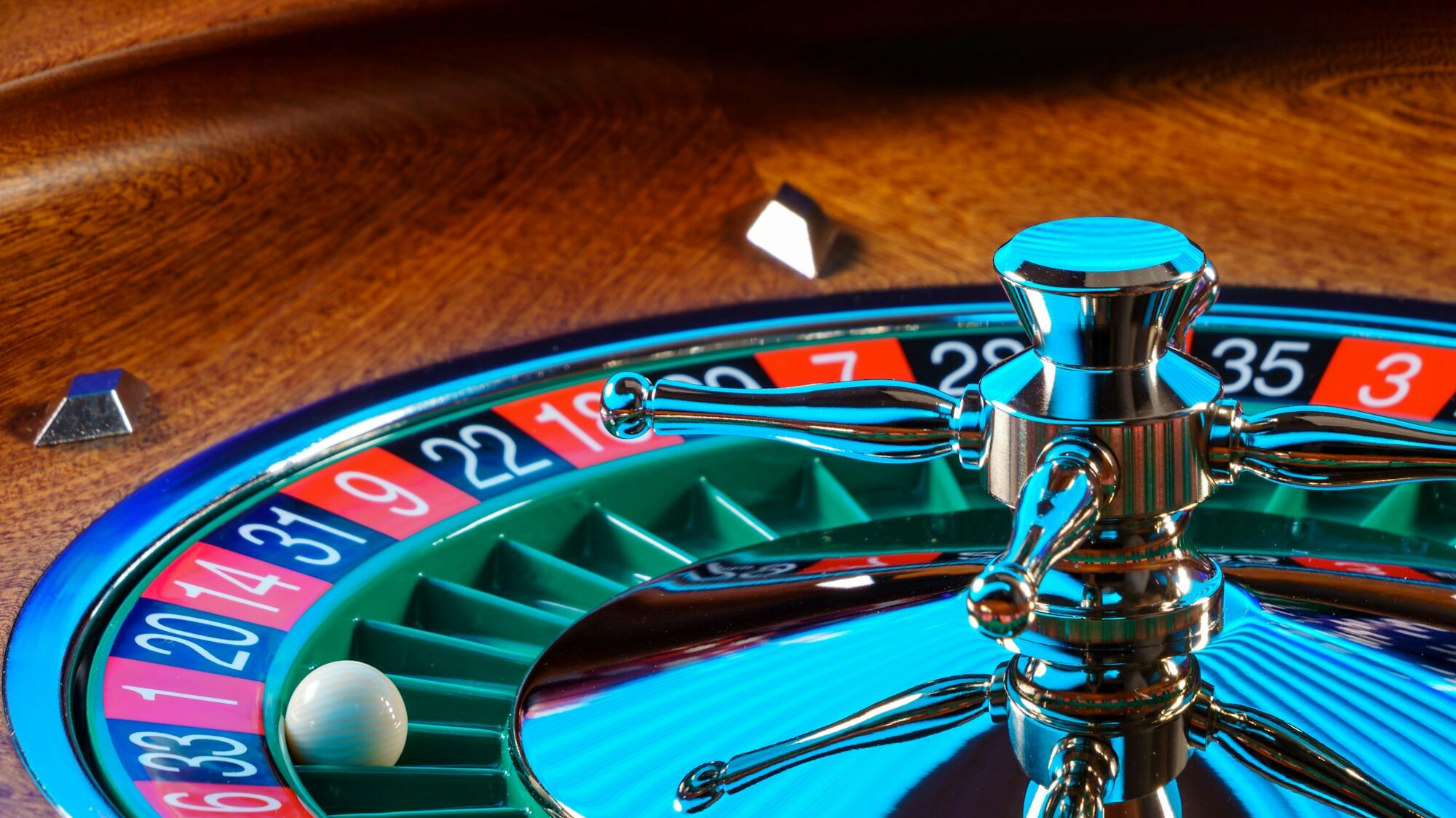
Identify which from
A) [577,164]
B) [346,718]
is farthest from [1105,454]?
[577,164]

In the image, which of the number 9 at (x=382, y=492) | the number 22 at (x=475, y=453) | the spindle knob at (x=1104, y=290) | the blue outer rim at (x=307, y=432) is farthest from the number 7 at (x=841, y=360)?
the spindle knob at (x=1104, y=290)

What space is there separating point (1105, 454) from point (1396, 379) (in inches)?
41.0

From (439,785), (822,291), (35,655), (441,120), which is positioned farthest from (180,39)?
(439,785)

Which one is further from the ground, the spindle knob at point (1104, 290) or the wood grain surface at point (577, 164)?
the wood grain surface at point (577, 164)

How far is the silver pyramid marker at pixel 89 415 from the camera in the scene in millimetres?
1626

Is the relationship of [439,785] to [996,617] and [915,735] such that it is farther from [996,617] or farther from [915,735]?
[996,617]

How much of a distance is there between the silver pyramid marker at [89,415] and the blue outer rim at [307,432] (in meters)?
0.10

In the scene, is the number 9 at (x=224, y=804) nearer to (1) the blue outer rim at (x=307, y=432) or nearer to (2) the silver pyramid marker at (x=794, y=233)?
(1) the blue outer rim at (x=307, y=432)

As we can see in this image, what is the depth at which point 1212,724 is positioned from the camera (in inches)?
42.4

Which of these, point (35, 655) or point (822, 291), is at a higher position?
point (822, 291)

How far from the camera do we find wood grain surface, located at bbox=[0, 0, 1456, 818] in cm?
185

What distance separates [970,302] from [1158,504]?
1.00 meters

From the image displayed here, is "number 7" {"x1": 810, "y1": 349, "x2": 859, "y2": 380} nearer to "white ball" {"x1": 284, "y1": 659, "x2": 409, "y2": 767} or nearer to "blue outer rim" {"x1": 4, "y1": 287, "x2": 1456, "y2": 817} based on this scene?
"blue outer rim" {"x1": 4, "y1": 287, "x2": 1456, "y2": 817}

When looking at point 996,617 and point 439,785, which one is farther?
point 439,785
